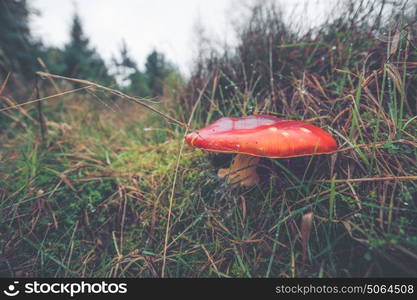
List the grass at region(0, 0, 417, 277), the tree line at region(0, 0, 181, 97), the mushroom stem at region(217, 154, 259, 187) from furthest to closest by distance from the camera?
the tree line at region(0, 0, 181, 97), the mushroom stem at region(217, 154, 259, 187), the grass at region(0, 0, 417, 277)

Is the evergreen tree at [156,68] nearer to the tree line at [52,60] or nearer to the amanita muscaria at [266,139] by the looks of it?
the tree line at [52,60]

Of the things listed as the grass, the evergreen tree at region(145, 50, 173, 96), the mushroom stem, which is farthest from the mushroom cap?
the evergreen tree at region(145, 50, 173, 96)

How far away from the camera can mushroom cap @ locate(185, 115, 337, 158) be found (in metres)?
0.87

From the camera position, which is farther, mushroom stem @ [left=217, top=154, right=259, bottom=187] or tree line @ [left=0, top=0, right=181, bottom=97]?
tree line @ [left=0, top=0, right=181, bottom=97]

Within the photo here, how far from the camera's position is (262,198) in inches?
45.4

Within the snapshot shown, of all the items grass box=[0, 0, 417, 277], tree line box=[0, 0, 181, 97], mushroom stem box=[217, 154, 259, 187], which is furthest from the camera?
tree line box=[0, 0, 181, 97]

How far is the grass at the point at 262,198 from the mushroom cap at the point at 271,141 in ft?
0.42

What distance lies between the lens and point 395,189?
3.00 ft

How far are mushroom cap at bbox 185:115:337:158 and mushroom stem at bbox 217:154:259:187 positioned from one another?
23 cm

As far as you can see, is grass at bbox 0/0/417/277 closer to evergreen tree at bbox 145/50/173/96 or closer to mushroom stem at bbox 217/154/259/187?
mushroom stem at bbox 217/154/259/187

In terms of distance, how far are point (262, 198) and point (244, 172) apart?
0.54 feet

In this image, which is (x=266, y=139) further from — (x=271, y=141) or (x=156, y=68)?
(x=156, y=68)

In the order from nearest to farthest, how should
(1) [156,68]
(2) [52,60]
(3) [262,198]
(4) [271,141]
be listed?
(4) [271,141] < (3) [262,198] < (1) [156,68] < (2) [52,60]

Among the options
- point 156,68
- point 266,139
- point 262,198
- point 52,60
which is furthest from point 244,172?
point 52,60
